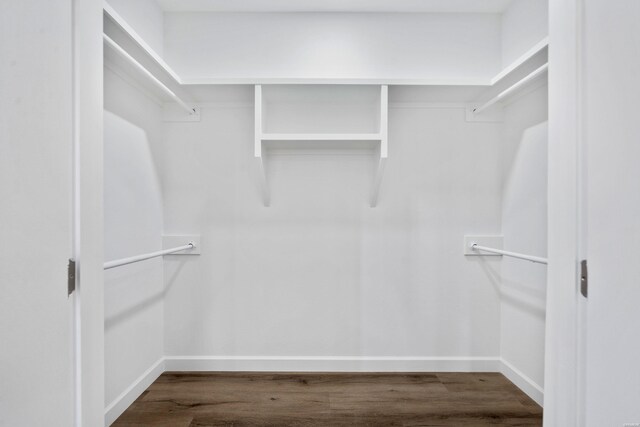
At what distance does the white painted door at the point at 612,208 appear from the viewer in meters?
0.54

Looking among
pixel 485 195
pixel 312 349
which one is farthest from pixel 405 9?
pixel 312 349

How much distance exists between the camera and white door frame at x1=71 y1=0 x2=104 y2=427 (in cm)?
65

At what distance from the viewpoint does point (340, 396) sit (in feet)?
5.13

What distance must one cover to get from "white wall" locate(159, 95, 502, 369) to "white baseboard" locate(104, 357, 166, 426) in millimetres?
144

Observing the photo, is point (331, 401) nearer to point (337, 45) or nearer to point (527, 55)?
point (527, 55)

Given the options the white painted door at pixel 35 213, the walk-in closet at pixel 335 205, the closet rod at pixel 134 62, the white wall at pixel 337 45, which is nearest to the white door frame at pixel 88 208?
the white painted door at pixel 35 213

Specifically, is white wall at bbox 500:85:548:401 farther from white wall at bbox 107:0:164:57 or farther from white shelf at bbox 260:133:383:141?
white wall at bbox 107:0:164:57

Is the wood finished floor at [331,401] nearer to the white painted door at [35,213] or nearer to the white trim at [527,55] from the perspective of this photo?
the white painted door at [35,213]

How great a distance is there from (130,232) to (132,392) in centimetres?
81

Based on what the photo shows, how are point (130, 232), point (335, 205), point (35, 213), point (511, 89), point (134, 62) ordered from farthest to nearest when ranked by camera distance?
point (335, 205)
point (130, 232)
point (511, 89)
point (134, 62)
point (35, 213)

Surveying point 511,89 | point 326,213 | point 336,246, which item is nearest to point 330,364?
point 336,246

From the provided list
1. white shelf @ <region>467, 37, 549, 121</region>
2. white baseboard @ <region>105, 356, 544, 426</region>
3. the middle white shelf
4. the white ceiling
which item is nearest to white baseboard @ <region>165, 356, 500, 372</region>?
white baseboard @ <region>105, 356, 544, 426</region>

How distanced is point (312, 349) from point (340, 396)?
0.33 m

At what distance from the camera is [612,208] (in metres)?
0.58
